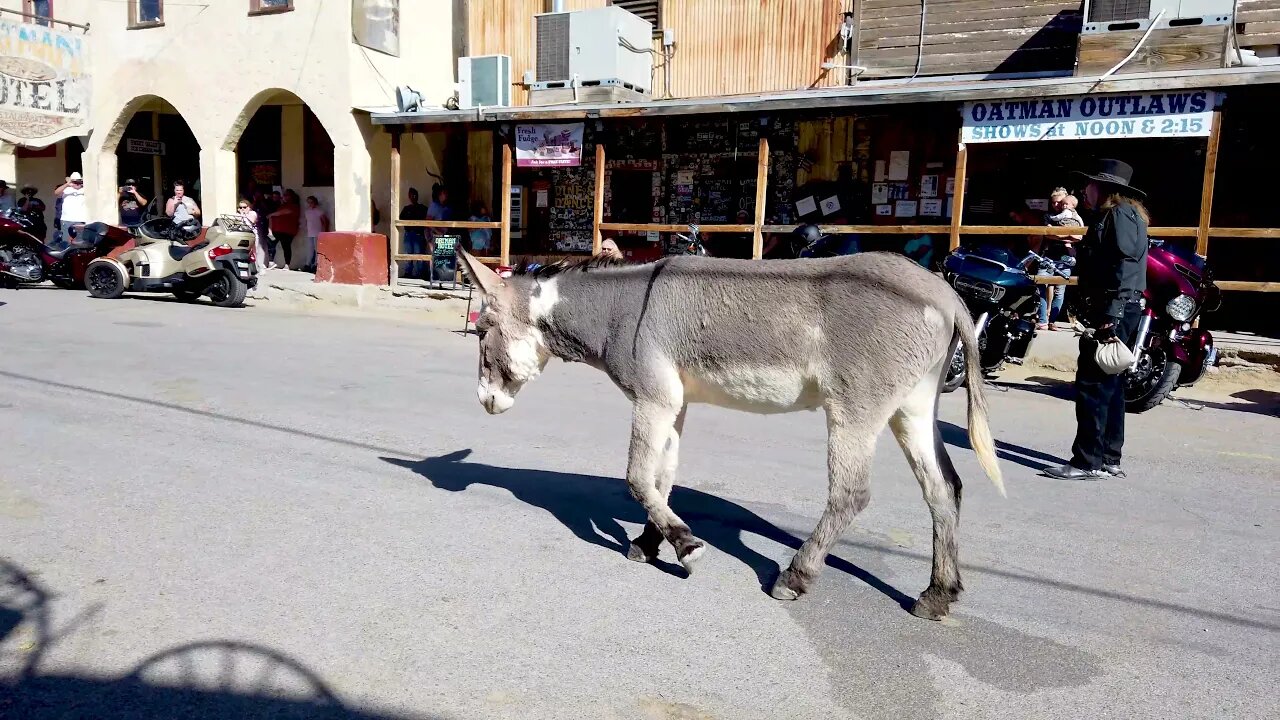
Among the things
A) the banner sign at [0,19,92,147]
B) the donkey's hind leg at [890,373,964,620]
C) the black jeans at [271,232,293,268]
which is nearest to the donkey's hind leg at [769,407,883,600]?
the donkey's hind leg at [890,373,964,620]

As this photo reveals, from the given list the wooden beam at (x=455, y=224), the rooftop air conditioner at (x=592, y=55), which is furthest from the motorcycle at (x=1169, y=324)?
the wooden beam at (x=455, y=224)

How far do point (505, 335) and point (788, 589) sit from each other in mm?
1866

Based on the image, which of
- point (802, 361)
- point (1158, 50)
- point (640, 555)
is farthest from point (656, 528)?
point (1158, 50)

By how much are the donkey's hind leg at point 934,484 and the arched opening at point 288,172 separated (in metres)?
17.1

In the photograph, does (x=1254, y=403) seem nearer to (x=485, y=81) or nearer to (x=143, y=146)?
(x=485, y=81)

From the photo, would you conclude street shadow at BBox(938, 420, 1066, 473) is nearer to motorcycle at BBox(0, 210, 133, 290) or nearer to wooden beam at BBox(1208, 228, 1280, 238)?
wooden beam at BBox(1208, 228, 1280, 238)

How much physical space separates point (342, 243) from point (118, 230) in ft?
Result: 13.2

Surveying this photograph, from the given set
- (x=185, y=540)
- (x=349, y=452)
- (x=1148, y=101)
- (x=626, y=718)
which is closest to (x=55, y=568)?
(x=185, y=540)

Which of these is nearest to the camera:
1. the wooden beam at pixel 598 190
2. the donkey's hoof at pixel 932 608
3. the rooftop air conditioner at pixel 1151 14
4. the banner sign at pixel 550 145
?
the donkey's hoof at pixel 932 608

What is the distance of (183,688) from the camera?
306 cm

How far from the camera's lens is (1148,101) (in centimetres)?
1047

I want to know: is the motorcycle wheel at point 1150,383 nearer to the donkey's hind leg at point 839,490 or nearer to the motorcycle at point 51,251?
the donkey's hind leg at point 839,490

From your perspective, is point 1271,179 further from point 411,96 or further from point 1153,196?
point 411,96

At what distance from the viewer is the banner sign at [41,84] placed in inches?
714
